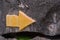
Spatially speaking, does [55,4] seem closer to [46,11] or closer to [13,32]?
[46,11]

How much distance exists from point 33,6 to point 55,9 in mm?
82

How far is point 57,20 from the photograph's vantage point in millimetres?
935

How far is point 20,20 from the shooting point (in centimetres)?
95

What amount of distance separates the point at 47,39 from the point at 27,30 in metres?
0.08

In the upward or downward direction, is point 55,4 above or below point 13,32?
above

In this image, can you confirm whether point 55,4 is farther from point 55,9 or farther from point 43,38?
point 43,38

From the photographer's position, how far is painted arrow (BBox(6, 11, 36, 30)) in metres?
0.94

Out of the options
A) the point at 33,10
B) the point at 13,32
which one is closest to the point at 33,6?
the point at 33,10

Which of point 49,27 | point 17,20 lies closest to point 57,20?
point 49,27

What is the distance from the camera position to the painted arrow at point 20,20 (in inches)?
37.0

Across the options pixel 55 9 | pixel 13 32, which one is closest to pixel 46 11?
pixel 55 9

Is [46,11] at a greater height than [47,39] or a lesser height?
greater

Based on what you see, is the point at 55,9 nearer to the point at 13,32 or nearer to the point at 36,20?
the point at 36,20

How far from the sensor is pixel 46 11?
0.94 meters
